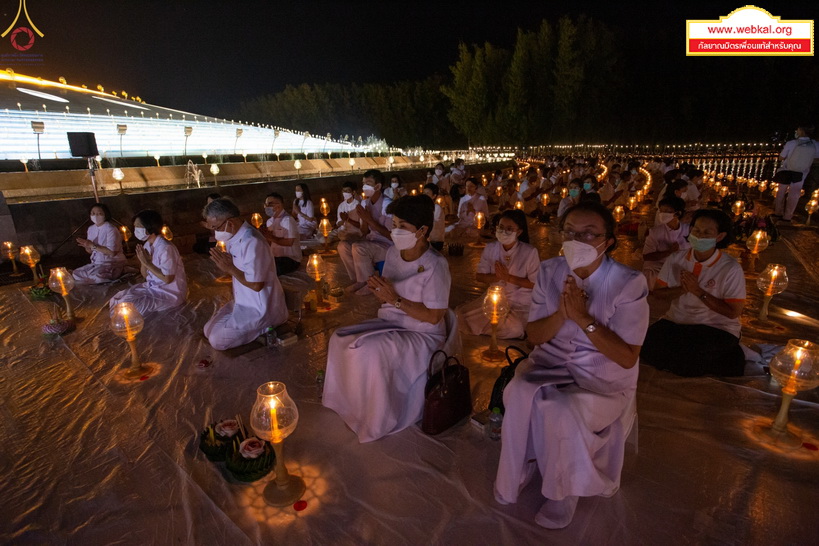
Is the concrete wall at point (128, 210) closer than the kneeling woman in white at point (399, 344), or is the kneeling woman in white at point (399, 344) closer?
the kneeling woman in white at point (399, 344)

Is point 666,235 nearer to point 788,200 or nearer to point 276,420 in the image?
point 276,420

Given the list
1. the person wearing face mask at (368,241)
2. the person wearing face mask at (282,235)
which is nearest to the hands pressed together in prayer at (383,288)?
the person wearing face mask at (368,241)

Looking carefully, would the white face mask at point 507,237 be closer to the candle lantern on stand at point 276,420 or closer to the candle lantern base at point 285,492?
the candle lantern on stand at point 276,420

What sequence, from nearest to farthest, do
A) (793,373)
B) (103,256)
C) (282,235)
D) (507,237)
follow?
(793,373)
(507,237)
(103,256)
(282,235)

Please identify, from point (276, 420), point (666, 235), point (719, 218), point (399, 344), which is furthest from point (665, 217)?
point (276, 420)

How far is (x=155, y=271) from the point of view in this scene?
16.3 feet

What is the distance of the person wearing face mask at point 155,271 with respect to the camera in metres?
4.84

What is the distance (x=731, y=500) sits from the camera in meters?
2.44

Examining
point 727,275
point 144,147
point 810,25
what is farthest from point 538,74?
point 727,275

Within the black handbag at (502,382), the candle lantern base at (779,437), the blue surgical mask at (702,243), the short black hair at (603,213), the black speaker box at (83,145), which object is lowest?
the candle lantern base at (779,437)

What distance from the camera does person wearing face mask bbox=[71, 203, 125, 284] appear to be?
6172 millimetres

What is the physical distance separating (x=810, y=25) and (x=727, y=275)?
35.4m

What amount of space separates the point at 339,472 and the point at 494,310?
72.5 inches

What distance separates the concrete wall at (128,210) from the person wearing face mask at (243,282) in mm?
5106
